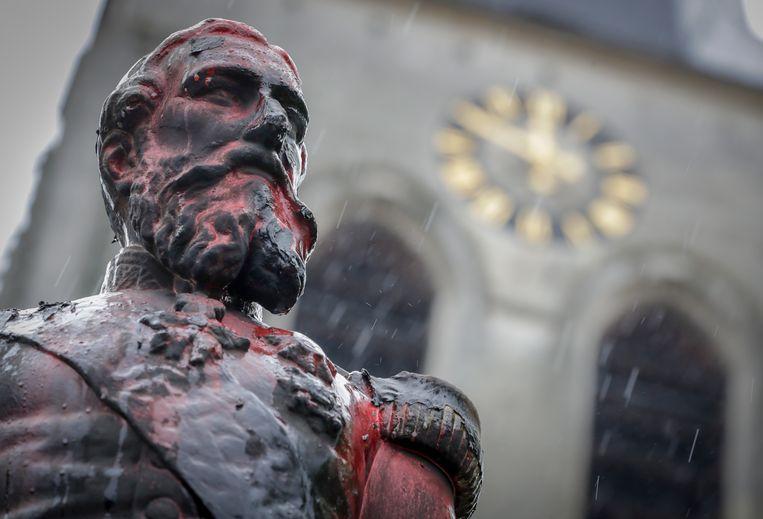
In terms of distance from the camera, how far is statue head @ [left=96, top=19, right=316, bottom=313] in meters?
1.30

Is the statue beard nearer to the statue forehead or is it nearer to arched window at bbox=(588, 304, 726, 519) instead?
the statue forehead

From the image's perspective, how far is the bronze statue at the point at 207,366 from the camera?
3.68ft

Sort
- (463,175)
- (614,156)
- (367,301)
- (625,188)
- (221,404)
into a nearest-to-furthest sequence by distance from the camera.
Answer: (221,404) < (367,301) < (463,175) < (625,188) < (614,156)

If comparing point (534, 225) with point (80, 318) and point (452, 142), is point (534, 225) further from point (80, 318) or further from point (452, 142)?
point (80, 318)

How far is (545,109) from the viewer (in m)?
10.1

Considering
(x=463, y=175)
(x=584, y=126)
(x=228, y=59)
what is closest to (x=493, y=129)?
(x=463, y=175)

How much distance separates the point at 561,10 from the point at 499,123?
1561 mm

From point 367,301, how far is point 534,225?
1.97 meters

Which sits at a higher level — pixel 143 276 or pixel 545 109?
pixel 143 276

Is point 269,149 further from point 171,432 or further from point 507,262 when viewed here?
point 507,262

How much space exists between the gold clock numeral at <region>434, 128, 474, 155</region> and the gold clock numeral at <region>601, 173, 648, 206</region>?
122cm

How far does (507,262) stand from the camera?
30.1ft

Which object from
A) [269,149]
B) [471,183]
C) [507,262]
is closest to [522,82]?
[471,183]

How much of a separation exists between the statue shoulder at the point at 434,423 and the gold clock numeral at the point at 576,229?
8.23 metres
